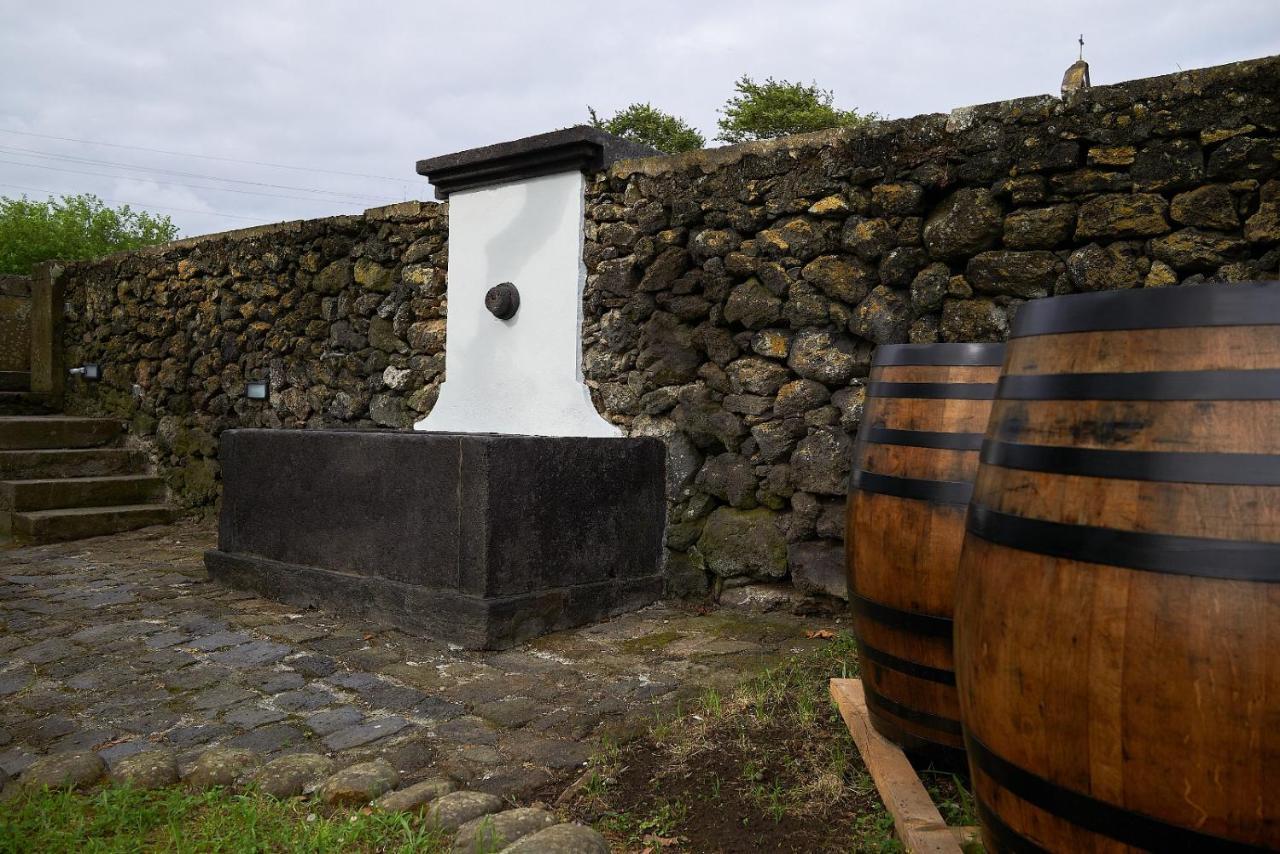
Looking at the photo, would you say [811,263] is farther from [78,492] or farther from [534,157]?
[78,492]

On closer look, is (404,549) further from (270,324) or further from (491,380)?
(270,324)

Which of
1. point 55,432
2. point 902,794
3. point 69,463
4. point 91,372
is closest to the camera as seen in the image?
point 902,794

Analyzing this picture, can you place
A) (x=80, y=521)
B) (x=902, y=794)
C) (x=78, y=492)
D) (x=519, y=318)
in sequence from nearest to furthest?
(x=902, y=794)
(x=519, y=318)
(x=80, y=521)
(x=78, y=492)

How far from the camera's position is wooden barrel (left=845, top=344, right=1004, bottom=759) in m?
2.12

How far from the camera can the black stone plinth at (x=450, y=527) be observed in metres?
3.85

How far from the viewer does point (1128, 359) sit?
1.27 metres

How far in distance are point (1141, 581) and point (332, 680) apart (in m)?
2.88

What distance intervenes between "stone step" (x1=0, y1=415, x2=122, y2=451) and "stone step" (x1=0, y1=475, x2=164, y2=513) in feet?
2.05

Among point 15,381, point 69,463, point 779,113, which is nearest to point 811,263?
point 69,463

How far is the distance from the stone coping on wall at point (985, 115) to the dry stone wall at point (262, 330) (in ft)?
6.56

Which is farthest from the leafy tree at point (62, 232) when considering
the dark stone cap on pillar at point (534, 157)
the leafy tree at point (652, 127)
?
the dark stone cap on pillar at point (534, 157)

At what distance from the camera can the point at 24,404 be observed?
8.70m

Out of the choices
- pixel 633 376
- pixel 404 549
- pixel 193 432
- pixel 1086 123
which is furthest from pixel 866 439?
pixel 193 432

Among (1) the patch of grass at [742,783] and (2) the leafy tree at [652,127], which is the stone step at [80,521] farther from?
(2) the leafy tree at [652,127]
